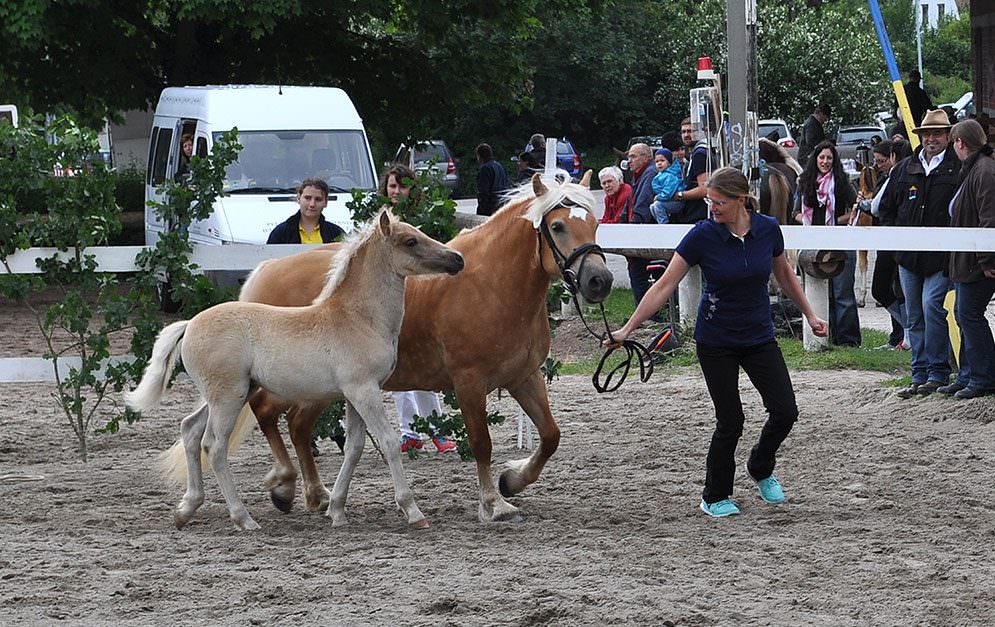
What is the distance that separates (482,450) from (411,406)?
1.96 m

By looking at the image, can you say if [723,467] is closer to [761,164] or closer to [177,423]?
[177,423]

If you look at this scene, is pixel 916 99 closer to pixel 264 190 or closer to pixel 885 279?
pixel 885 279

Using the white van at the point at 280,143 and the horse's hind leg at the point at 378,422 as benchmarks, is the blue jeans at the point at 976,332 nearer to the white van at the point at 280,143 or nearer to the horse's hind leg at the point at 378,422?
the horse's hind leg at the point at 378,422

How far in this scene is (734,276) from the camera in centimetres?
673

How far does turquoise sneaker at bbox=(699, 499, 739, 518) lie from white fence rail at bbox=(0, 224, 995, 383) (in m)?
2.32

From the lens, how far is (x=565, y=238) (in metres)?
6.70

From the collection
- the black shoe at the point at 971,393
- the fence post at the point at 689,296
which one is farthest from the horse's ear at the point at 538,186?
the fence post at the point at 689,296

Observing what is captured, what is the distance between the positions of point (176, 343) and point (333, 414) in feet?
5.73

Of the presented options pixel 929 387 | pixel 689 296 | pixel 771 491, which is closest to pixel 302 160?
pixel 689 296

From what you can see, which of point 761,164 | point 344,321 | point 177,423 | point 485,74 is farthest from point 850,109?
point 344,321

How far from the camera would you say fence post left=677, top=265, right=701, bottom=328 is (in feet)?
42.4

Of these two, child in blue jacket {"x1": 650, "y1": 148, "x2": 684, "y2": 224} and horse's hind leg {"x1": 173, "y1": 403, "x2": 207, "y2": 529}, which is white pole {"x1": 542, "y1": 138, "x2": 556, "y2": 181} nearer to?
horse's hind leg {"x1": 173, "y1": 403, "x2": 207, "y2": 529}

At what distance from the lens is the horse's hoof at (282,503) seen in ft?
23.8

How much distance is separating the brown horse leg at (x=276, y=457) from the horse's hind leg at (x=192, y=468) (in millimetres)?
409
